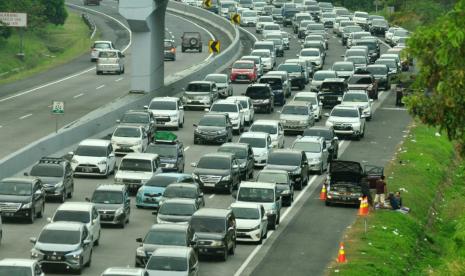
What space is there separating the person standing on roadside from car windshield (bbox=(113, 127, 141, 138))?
1341 centimetres

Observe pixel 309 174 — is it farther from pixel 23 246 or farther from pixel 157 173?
pixel 23 246

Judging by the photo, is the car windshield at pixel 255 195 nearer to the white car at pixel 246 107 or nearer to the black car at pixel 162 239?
the black car at pixel 162 239

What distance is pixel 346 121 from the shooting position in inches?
2955

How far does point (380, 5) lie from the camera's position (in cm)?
17438

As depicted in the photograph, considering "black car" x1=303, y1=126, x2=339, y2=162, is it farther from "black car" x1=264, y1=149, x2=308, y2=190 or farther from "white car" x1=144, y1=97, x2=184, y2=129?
"white car" x1=144, y1=97, x2=184, y2=129

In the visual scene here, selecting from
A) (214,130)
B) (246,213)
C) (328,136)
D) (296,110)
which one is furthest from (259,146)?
(246,213)

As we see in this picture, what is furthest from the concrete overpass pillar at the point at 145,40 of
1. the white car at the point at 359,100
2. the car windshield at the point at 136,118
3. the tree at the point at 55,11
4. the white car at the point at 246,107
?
the tree at the point at 55,11

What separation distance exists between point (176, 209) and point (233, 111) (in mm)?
25713

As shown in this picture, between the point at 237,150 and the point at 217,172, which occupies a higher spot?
the point at 237,150

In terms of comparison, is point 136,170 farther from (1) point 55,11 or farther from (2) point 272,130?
(1) point 55,11

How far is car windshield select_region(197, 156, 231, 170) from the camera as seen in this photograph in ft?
196

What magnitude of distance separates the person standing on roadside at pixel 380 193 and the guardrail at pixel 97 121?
14.2 meters

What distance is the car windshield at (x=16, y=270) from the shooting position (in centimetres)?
3875

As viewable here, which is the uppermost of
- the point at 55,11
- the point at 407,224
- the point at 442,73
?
the point at 442,73
